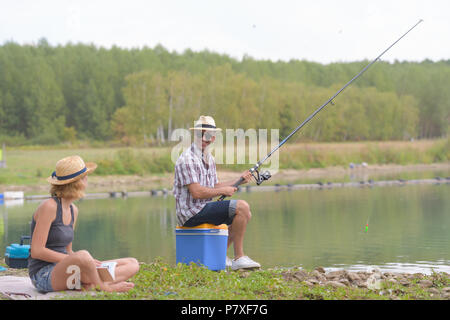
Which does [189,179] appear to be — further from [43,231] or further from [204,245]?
[43,231]

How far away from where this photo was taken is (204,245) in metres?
5.92

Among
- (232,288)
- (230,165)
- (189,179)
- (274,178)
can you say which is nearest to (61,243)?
(232,288)

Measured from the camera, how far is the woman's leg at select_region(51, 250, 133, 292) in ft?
14.8

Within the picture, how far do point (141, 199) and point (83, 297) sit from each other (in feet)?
48.8

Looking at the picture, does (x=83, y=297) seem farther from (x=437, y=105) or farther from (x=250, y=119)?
(x=437, y=105)

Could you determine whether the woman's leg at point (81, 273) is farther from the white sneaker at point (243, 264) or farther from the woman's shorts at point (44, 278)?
the white sneaker at point (243, 264)

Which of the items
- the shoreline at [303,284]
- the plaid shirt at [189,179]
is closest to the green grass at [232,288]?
the shoreline at [303,284]

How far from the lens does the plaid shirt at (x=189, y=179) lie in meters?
5.95

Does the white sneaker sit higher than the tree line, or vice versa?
the tree line

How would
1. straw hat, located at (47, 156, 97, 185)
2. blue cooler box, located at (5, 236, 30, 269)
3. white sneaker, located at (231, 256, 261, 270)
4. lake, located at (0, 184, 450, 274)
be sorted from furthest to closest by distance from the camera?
lake, located at (0, 184, 450, 274), blue cooler box, located at (5, 236, 30, 269), white sneaker, located at (231, 256, 261, 270), straw hat, located at (47, 156, 97, 185)

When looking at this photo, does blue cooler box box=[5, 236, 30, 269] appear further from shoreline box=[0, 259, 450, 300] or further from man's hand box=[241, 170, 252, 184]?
man's hand box=[241, 170, 252, 184]

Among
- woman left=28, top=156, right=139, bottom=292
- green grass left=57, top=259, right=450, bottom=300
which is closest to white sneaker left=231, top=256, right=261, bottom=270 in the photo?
green grass left=57, top=259, right=450, bottom=300

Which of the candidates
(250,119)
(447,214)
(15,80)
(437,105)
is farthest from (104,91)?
(447,214)

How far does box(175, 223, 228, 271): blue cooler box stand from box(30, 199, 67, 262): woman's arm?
1.62 metres
